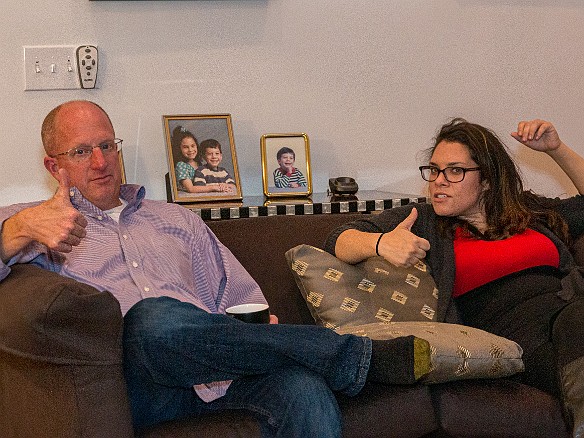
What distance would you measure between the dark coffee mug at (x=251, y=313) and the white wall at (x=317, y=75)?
1072 millimetres

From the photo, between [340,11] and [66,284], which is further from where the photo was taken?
[340,11]

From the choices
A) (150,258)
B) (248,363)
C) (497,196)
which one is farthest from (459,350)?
(150,258)

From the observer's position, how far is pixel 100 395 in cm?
186

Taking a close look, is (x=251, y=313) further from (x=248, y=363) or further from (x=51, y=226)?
(x=51, y=226)

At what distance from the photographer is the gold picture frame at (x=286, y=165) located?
304 cm

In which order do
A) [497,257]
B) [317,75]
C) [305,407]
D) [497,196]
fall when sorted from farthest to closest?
[317,75], [497,196], [497,257], [305,407]

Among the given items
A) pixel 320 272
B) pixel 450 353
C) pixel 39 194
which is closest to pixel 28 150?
pixel 39 194

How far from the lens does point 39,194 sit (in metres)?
3.01

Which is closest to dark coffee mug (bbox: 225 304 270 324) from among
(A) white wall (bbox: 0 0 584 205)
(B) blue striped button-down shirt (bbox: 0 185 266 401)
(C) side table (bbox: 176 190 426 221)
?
(B) blue striped button-down shirt (bbox: 0 185 266 401)

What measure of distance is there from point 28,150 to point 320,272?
1.07 metres

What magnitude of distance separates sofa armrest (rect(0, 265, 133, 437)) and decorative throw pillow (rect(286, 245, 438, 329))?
0.72 meters

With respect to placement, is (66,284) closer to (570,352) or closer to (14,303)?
(14,303)

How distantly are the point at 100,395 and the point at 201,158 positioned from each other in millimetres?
1204

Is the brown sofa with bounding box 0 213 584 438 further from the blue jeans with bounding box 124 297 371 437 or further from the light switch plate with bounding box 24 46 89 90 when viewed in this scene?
the light switch plate with bounding box 24 46 89 90
